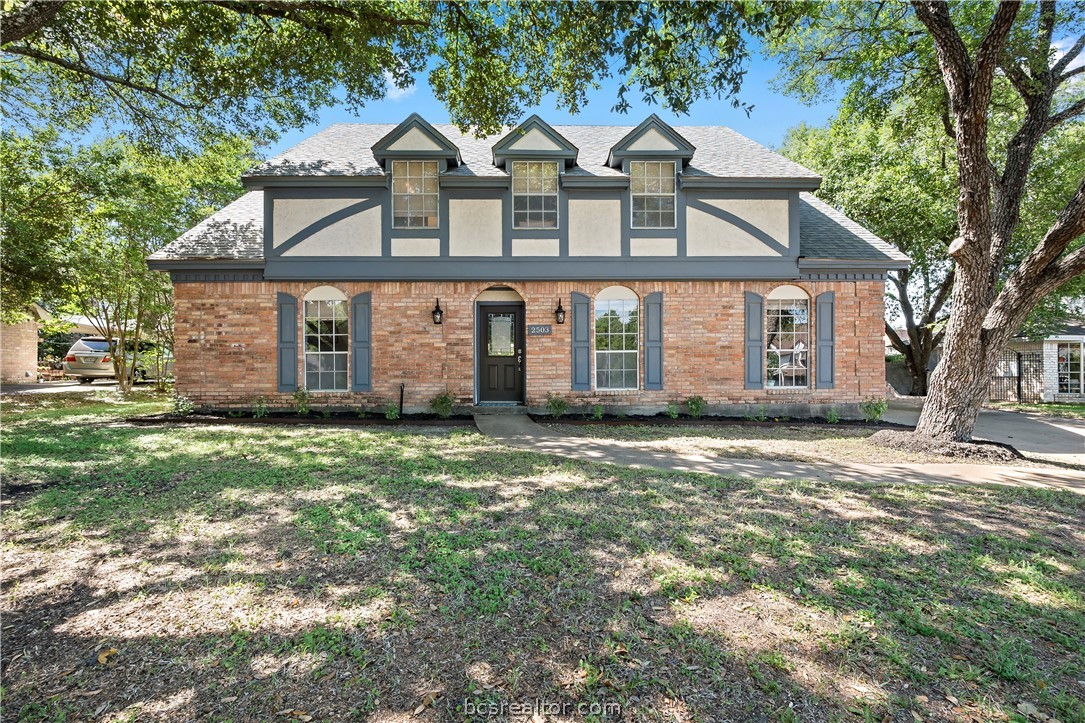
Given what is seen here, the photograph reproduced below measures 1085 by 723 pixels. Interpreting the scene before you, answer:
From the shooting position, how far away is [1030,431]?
30.1ft

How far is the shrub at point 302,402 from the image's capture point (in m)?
9.79

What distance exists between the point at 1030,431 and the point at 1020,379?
10.8 m

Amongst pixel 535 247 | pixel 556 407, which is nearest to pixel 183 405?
pixel 556 407

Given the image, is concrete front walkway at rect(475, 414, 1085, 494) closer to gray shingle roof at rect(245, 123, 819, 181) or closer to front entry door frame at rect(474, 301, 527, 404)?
front entry door frame at rect(474, 301, 527, 404)

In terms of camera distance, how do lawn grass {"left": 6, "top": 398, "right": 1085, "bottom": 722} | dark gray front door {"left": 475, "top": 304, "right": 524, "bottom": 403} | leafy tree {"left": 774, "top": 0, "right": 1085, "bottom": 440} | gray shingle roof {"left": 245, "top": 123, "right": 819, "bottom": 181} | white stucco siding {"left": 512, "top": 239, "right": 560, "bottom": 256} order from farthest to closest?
dark gray front door {"left": 475, "top": 304, "right": 524, "bottom": 403} → white stucco siding {"left": 512, "top": 239, "right": 560, "bottom": 256} → gray shingle roof {"left": 245, "top": 123, "right": 819, "bottom": 181} → leafy tree {"left": 774, "top": 0, "right": 1085, "bottom": 440} → lawn grass {"left": 6, "top": 398, "right": 1085, "bottom": 722}

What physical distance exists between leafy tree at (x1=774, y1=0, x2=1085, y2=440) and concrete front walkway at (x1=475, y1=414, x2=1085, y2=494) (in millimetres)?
1227

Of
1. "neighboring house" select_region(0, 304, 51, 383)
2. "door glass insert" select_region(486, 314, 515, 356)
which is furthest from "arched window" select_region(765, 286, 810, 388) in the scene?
"neighboring house" select_region(0, 304, 51, 383)

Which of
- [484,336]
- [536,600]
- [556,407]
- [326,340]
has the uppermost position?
[484,336]

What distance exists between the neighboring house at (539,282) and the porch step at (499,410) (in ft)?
0.89

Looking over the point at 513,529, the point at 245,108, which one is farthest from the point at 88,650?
the point at 245,108

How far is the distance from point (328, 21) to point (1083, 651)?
10.4 m

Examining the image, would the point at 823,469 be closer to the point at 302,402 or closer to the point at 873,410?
the point at 873,410

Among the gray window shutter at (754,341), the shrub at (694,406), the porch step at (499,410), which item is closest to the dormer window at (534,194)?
the porch step at (499,410)

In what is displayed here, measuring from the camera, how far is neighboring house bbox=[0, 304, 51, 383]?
1888cm
